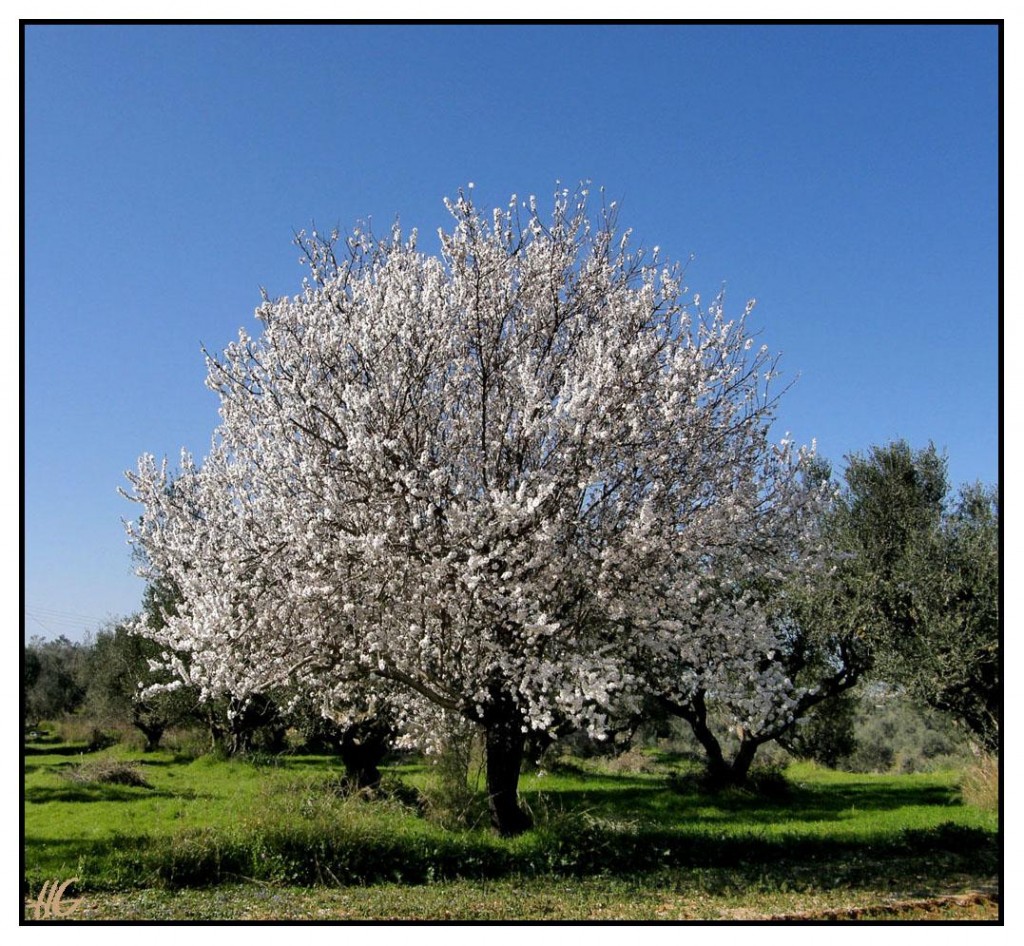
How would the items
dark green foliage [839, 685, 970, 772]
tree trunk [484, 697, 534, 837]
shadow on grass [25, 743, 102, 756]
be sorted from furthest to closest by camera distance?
dark green foliage [839, 685, 970, 772]
shadow on grass [25, 743, 102, 756]
tree trunk [484, 697, 534, 837]

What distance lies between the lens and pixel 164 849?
11.8m

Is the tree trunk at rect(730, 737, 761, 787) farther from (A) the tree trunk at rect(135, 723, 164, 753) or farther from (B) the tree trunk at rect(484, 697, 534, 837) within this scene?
(A) the tree trunk at rect(135, 723, 164, 753)

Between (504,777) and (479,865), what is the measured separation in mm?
1510

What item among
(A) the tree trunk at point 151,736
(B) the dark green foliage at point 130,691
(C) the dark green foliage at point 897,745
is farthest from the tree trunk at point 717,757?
(A) the tree trunk at point 151,736

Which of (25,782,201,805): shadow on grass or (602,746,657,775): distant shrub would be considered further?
(602,746,657,775): distant shrub

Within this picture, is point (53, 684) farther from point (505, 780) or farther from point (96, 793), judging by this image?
point (505, 780)

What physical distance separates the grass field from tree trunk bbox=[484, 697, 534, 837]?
43 centimetres

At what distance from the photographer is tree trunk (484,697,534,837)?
1305 centimetres

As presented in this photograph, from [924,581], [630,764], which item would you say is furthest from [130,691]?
[924,581]
